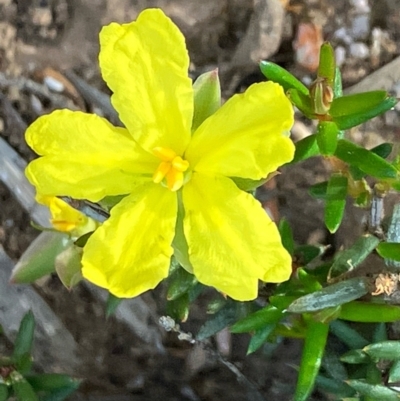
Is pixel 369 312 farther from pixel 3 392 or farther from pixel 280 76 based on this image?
pixel 3 392

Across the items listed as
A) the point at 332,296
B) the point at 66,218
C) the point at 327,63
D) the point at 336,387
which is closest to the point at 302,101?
the point at 327,63

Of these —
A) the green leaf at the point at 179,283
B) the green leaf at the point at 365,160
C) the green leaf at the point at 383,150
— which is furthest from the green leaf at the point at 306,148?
the green leaf at the point at 179,283

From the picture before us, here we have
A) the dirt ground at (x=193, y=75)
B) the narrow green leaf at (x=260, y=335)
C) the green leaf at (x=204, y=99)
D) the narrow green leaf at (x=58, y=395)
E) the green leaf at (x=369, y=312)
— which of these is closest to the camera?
the green leaf at (x=204, y=99)

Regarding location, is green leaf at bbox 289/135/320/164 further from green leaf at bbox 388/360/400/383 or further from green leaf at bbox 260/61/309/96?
green leaf at bbox 388/360/400/383

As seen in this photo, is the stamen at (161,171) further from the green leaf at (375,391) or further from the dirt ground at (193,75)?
the dirt ground at (193,75)

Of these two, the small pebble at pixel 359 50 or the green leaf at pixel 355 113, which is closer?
the green leaf at pixel 355 113

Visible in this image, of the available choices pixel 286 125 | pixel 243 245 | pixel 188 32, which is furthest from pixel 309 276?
pixel 188 32

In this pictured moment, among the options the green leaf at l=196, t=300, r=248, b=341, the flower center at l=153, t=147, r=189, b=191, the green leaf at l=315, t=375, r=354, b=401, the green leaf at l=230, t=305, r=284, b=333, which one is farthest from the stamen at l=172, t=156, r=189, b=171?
the green leaf at l=315, t=375, r=354, b=401

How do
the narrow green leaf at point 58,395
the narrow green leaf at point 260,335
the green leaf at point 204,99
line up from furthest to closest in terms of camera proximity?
the narrow green leaf at point 58,395 → the narrow green leaf at point 260,335 → the green leaf at point 204,99

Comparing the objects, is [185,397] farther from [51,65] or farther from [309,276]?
[51,65]
